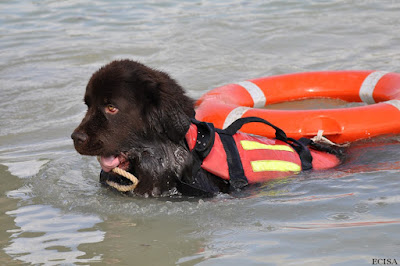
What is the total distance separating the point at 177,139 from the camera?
14.1ft

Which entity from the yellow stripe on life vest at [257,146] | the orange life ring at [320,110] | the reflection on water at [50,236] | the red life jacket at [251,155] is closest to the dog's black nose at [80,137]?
the reflection on water at [50,236]

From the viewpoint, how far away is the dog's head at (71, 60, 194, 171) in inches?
163

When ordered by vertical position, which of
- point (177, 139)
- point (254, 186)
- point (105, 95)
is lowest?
point (254, 186)

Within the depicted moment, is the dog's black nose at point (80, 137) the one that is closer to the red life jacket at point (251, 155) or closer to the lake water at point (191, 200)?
the lake water at point (191, 200)

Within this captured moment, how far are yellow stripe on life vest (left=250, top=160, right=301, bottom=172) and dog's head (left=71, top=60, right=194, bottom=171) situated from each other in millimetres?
749

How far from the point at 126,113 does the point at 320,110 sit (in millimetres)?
2019

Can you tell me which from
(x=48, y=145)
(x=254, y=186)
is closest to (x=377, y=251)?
(x=254, y=186)

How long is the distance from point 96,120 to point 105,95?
18 cm

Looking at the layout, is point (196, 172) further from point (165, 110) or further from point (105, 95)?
point (105, 95)

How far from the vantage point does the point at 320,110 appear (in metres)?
5.46

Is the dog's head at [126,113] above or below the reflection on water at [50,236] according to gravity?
above

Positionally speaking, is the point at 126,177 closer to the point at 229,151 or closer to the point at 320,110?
the point at 229,151

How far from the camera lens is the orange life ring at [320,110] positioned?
5.45 m

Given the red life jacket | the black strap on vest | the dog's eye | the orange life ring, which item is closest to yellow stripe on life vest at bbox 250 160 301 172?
the red life jacket
